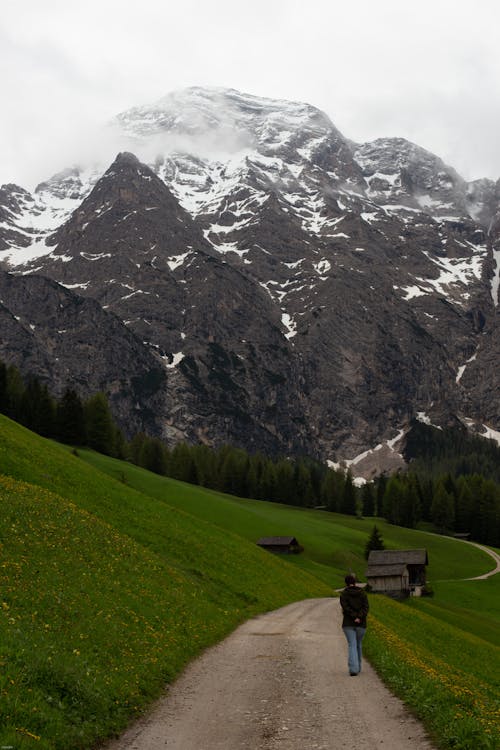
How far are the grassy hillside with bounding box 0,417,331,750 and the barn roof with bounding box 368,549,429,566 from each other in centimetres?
4137

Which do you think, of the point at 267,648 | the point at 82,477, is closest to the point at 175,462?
the point at 82,477

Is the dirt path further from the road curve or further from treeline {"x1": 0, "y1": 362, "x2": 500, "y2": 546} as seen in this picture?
treeline {"x1": 0, "y1": 362, "x2": 500, "y2": 546}

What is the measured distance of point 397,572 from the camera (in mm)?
83625

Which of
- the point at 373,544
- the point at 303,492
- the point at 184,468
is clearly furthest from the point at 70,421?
the point at 303,492

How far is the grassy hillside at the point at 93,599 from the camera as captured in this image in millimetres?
13211

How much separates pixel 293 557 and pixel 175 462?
71217 millimetres

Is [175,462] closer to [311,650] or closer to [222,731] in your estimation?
[311,650]

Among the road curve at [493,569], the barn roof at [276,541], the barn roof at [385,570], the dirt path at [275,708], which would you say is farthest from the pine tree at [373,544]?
the dirt path at [275,708]

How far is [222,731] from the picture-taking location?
13.2 m

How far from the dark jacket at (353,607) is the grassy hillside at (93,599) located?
18.0ft

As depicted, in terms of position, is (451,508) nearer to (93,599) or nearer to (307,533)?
(307,533)

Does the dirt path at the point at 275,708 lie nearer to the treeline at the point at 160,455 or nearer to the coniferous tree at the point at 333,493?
the treeline at the point at 160,455

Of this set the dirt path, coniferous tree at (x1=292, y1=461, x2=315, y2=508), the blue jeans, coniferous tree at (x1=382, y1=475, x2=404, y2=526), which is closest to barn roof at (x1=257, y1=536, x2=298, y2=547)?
coniferous tree at (x1=382, y1=475, x2=404, y2=526)

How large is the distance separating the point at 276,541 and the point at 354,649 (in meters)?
72.0
